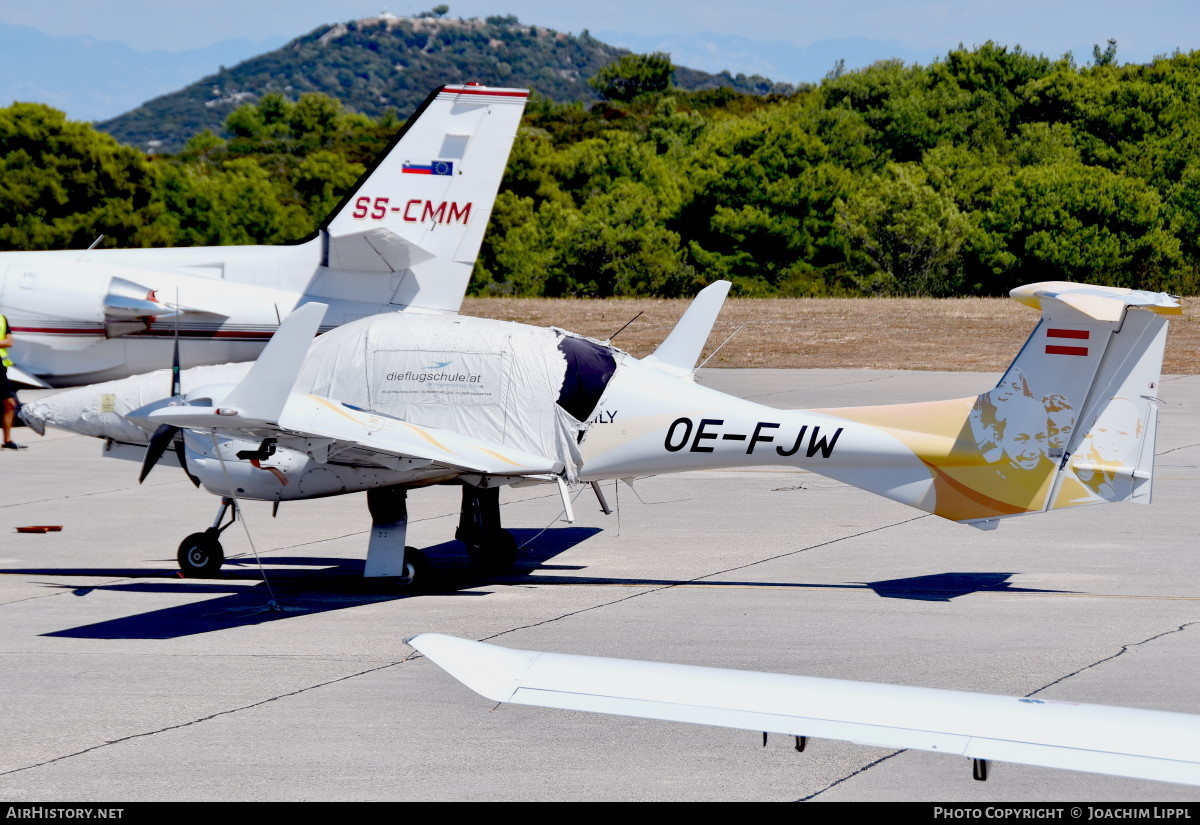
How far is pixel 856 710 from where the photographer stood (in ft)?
13.0

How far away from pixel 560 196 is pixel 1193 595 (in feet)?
217

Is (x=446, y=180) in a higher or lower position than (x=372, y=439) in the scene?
higher

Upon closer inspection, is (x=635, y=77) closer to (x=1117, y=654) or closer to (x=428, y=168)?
(x=428, y=168)

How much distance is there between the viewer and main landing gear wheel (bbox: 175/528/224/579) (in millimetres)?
12484

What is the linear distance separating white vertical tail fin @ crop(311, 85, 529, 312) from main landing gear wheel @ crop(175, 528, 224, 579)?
3741 millimetres

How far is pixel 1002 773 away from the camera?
23.0 feet

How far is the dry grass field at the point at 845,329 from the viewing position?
115 feet

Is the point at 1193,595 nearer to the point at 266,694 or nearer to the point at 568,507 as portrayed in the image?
the point at 568,507

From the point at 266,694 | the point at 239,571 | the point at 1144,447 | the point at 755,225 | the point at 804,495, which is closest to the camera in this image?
the point at 266,694

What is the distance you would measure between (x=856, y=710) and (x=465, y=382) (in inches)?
335

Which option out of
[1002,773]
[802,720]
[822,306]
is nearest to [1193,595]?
[1002,773]

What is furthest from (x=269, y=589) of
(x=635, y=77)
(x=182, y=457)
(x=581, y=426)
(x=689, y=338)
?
(x=635, y=77)

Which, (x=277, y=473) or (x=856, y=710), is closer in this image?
(x=856, y=710)

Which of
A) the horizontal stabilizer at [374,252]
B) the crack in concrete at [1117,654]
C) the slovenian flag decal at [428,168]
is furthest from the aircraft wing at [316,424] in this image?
the crack in concrete at [1117,654]
